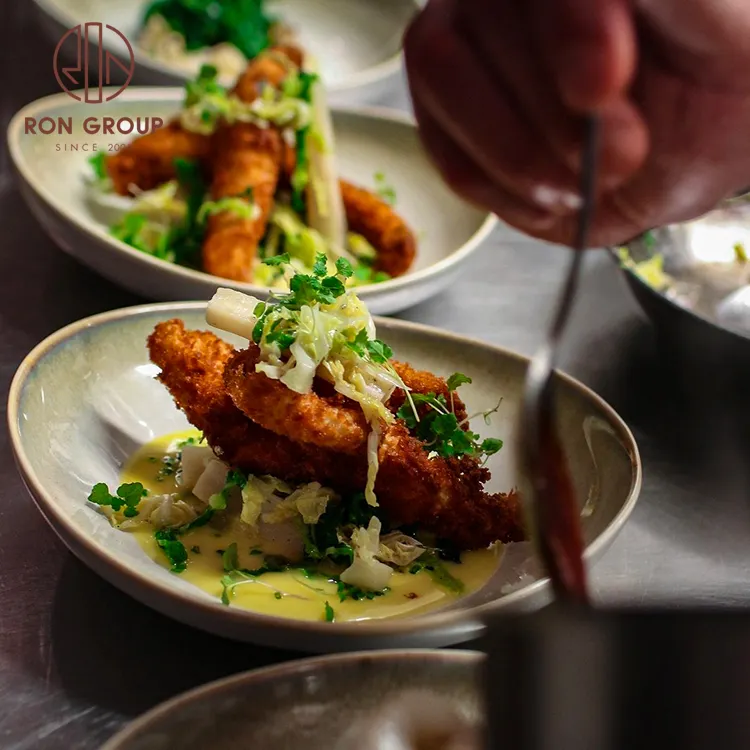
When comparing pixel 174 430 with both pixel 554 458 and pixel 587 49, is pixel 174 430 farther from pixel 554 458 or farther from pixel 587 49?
pixel 587 49

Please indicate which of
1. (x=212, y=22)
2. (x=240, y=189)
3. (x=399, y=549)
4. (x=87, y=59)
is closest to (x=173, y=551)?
(x=399, y=549)

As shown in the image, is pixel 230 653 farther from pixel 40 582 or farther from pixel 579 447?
pixel 579 447

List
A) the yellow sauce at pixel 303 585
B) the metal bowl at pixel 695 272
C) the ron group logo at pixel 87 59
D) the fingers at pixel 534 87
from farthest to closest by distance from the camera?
the ron group logo at pixel 87 59, the metal bowl at pixel 695 272, the yellow sauce at pixel 303 585, the fingers at pixel 534 87

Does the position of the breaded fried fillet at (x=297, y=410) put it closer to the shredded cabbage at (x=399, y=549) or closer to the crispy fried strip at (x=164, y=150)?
the shredded cabbage at (x=399, y=549)

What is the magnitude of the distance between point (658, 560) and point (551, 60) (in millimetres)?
1046

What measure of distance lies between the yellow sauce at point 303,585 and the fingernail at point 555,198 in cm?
57

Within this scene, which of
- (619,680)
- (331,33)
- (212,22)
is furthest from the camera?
(331,33)

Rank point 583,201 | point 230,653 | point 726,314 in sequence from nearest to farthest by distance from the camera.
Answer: point 583,201 → point 230,653 → point 726,314

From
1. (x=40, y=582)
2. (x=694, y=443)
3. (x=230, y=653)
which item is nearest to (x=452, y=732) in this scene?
(x=230, y=653)

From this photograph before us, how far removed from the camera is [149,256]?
73.5 inches

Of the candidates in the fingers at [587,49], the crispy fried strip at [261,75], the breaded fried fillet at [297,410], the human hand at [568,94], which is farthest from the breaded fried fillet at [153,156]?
the fingers at [587,49]

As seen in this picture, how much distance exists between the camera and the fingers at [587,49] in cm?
69

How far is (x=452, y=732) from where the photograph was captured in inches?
37.6

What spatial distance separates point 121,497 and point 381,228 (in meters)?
1.15
